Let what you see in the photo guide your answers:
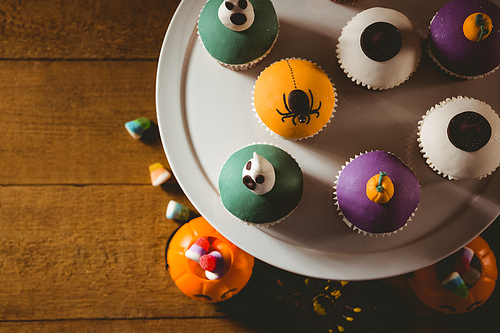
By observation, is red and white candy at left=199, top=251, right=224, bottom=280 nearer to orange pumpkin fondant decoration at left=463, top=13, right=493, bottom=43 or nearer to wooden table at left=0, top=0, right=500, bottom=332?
wooden table at left=0, top=0, right=500, bottom=332

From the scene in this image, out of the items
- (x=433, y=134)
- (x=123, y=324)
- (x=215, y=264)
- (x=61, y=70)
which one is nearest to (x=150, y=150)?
(x=61, y=70)

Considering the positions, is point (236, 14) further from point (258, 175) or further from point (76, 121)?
point (76, 121)

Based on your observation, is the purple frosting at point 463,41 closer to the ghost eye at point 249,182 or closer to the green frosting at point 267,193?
the green frosting at point 267,193

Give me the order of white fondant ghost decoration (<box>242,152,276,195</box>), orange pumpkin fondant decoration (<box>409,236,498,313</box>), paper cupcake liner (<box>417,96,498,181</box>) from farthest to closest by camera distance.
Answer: orange pumpkin fondant decoration (<box>409,236,498,313</box>) < paper cupcake liner (<box>417,96,498,181</box>) < white fondant ghost decoration (<box>242,152,276,195</box>)

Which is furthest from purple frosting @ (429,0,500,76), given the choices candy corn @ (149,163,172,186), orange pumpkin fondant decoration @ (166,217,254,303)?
candy corn @ (149,163,172,186)

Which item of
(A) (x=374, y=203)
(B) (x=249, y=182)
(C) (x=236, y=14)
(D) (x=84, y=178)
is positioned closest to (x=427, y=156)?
(A) (x=374, y=203)

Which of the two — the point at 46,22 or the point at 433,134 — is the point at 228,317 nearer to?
the point at 433,134

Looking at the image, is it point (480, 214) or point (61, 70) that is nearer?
point (480, 214)
